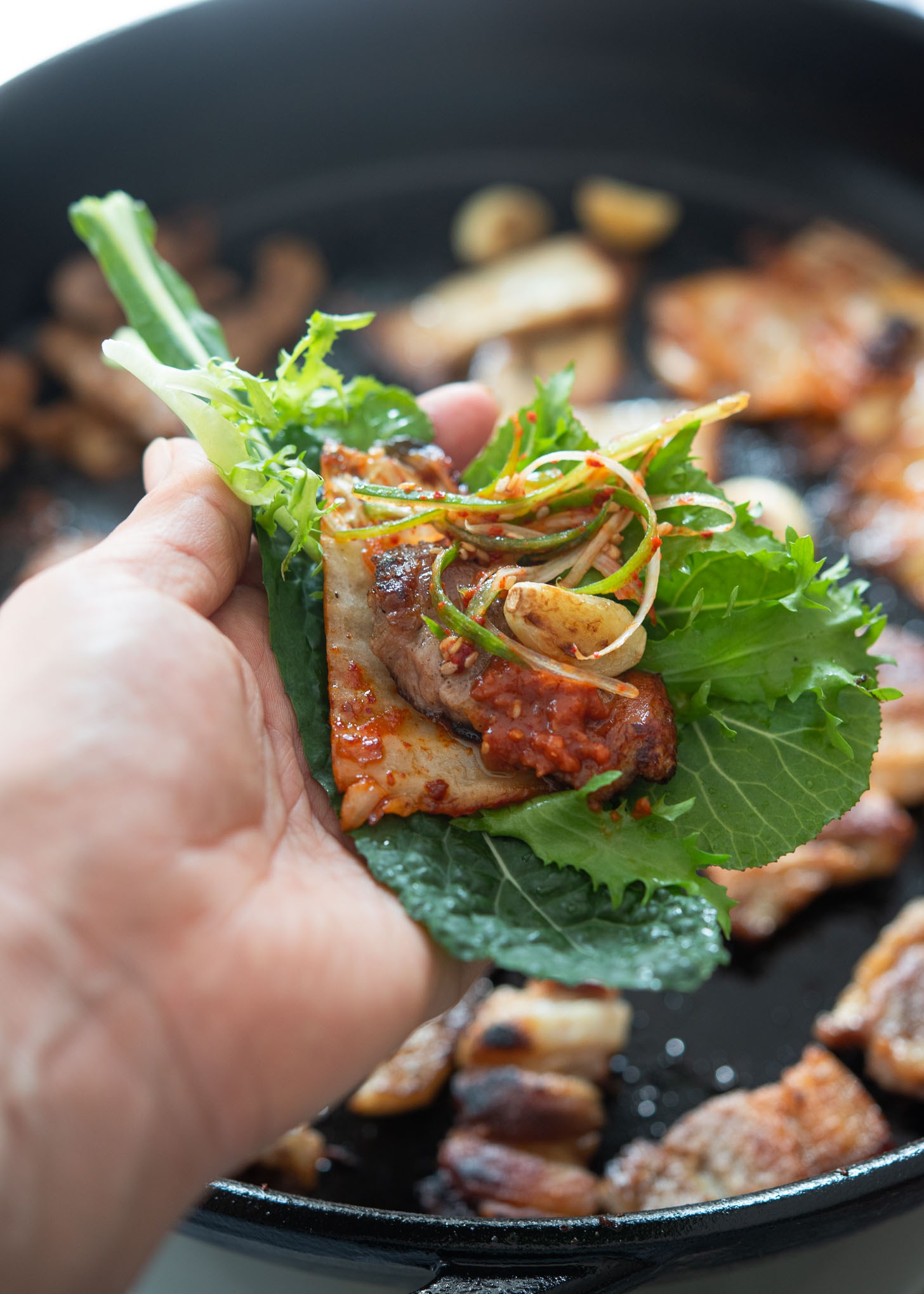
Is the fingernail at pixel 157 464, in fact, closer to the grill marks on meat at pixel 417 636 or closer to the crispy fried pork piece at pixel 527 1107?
the grill marks on meat at pixel 417 636

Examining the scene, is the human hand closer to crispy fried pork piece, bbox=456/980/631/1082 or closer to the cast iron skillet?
crispy fried pork piece, bbox=456/980/631/1082

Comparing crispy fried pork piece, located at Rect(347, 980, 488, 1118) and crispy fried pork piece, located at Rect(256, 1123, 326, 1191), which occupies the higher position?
crispy fried pork piece, located at Rect(256, 1123, 326, 1191)

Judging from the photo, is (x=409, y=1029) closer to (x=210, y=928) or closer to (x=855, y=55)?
(x=210, y=928)

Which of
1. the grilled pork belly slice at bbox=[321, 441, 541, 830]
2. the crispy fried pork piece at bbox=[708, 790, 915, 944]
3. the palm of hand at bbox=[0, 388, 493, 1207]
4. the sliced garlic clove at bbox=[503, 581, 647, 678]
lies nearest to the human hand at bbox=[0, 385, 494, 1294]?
the palm of hand at bbox=[0, 388, 493, 1207]

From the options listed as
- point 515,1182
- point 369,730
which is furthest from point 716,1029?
point 369,730

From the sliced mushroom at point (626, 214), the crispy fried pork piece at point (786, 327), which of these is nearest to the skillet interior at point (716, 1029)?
the crispy fried pork piece at point (786, 327)
